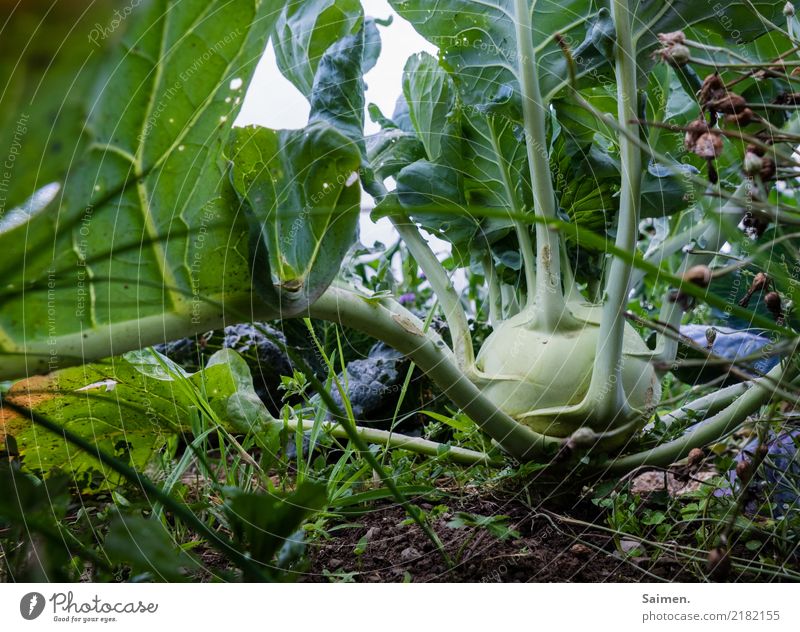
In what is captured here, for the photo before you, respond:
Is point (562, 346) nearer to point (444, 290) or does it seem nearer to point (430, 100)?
point (444, 290)

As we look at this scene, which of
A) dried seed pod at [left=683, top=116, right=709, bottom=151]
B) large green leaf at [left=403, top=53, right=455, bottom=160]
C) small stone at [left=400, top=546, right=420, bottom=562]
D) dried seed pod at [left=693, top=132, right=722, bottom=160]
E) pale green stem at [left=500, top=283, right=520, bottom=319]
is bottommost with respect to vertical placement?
small stone at [left=400, top=546, right=420, bottom=562]

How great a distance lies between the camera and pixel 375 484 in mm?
520

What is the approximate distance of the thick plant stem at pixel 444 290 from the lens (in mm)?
603

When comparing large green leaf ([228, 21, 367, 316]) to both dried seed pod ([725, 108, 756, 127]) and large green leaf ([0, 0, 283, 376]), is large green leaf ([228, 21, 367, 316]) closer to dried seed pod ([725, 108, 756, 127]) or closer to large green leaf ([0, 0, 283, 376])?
large green leaf ([0, 0, 283, 376])

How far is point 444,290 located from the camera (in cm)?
65

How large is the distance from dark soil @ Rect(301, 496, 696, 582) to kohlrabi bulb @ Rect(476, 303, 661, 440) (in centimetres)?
9

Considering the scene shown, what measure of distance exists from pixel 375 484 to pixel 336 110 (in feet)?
0.93

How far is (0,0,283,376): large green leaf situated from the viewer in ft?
1.22

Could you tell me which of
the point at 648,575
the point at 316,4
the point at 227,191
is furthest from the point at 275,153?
the point at 648,575

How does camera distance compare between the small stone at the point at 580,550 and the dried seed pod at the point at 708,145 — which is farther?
the small stone at the point at 580,550

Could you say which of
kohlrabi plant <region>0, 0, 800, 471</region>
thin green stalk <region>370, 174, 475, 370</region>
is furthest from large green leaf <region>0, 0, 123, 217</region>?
thin green stalk <region>370, 174, 475, 370</region>

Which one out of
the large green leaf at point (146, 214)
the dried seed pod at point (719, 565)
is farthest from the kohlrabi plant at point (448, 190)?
the dried seed pod at point (719, 565)

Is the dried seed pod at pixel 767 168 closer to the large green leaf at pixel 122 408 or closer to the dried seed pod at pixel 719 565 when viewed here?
the dried seed pod at pixel 719 565

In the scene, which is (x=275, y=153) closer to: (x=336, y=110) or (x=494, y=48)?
(x=336, y=110)
